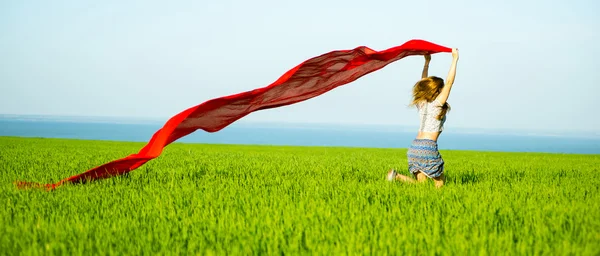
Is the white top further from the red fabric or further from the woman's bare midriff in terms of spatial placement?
the red fabric

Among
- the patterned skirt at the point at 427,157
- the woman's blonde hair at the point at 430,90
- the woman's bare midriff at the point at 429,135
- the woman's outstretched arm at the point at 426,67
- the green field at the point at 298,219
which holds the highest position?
the woman's outstretched arm at the point at 426,67

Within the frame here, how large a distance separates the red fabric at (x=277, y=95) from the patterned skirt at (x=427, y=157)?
142 cm

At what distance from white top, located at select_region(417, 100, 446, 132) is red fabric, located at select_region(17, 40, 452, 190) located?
0.92m

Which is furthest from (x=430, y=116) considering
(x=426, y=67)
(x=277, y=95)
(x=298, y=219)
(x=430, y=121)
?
(x=298, y=219)

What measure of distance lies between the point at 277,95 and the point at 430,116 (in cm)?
224

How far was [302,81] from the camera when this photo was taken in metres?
7.58

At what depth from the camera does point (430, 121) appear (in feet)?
23.0

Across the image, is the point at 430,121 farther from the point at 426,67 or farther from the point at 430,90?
the point at 426,67

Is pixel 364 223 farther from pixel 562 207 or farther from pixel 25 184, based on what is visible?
pixel 25 184

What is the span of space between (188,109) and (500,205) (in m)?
4.33

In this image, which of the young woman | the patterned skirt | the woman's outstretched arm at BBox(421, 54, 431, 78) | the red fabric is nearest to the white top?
the young woman

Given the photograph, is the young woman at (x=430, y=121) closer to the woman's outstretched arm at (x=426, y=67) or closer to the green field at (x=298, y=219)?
the woman's outstretched arm at (x=426, y=67)

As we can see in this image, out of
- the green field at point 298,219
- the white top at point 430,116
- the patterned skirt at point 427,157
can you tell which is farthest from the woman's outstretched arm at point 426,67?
the green field at point 298,219

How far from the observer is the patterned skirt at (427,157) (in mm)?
6996
